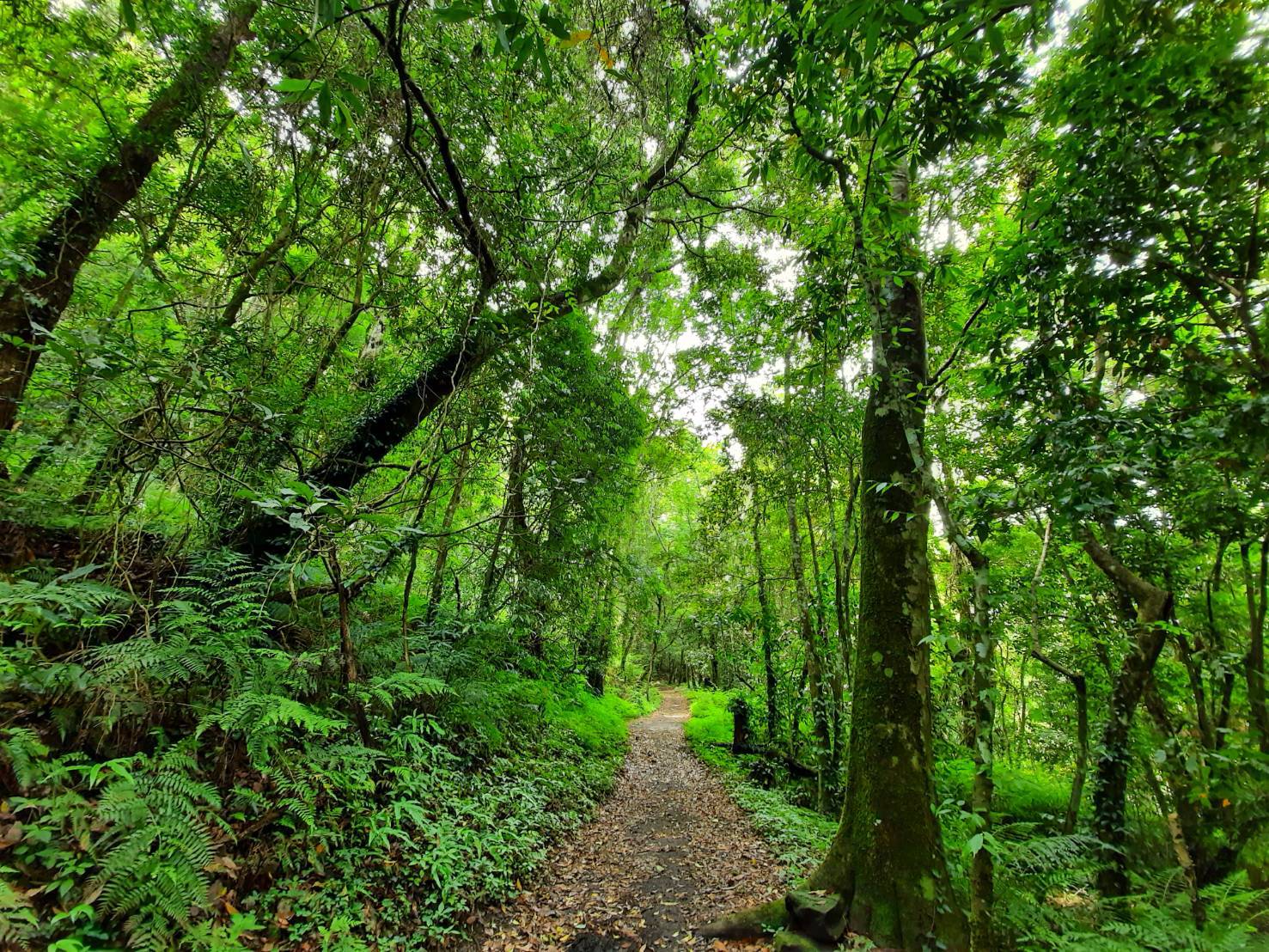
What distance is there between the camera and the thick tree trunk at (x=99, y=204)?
4285mm

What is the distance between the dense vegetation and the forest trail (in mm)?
362

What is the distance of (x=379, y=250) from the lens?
6.36 m

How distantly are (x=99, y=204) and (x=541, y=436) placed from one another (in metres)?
5.00

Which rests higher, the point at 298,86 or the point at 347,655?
the point at 298,86

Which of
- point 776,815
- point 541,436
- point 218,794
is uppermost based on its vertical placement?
point 541,436

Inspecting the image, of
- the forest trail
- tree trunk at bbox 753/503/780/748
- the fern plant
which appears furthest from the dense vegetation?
tree trunk at bbox 753/503/780/748

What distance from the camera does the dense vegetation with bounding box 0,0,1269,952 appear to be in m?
2.67

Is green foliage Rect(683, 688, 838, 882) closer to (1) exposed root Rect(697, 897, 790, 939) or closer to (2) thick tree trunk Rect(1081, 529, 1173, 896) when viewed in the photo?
(1) exposed root Rect(697, 897, 790, 939)

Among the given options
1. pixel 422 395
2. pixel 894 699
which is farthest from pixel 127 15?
pixel 894 699

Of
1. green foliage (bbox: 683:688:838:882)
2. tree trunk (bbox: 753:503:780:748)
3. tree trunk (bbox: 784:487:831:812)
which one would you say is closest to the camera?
green foliage (bbox: 683:688:838:882)

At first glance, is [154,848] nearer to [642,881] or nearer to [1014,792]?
[642,881]

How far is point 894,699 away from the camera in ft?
13.5

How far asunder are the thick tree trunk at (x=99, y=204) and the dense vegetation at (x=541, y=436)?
0.04m

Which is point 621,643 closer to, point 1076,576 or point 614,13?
point 1076,576
